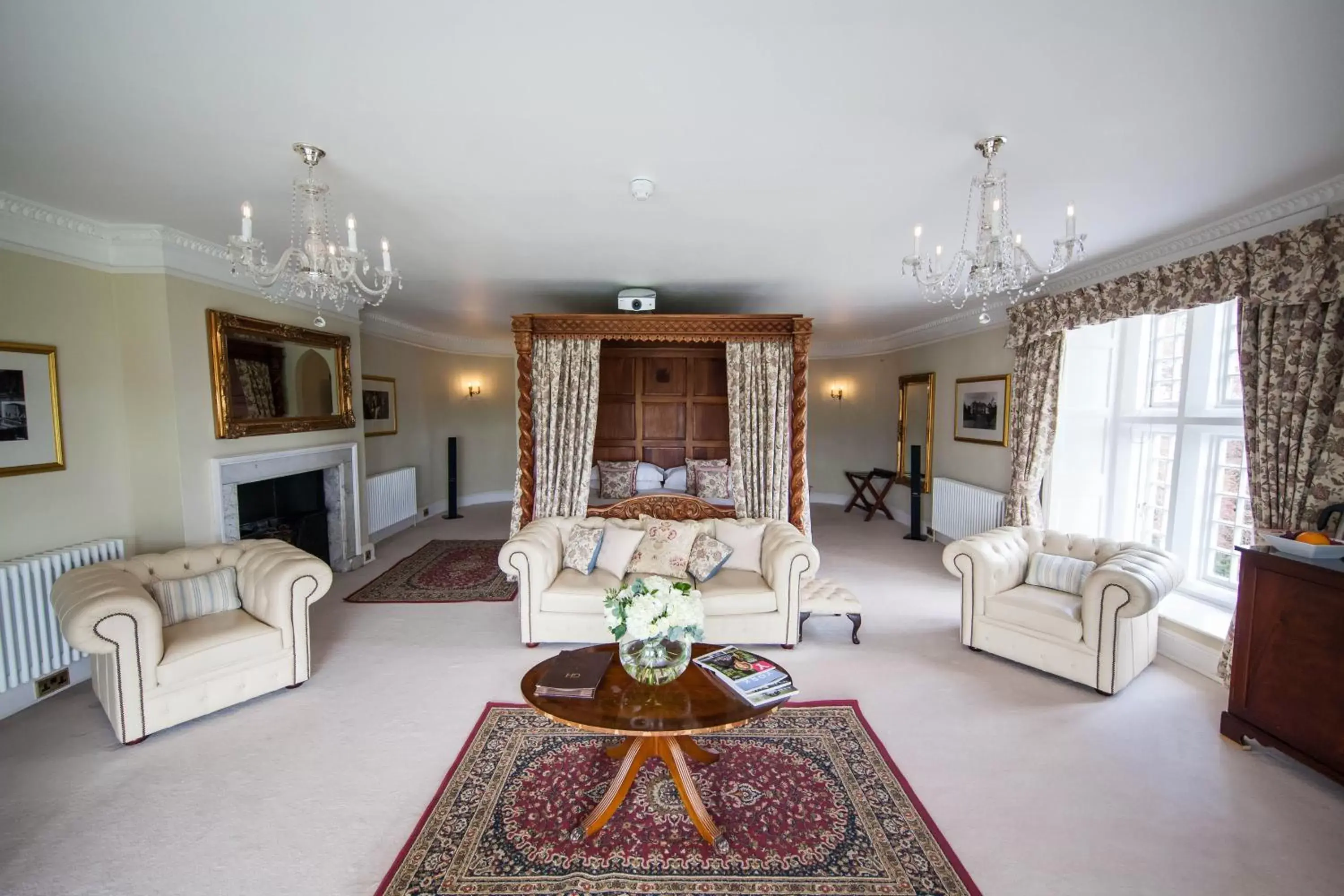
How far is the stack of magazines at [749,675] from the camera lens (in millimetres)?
2152

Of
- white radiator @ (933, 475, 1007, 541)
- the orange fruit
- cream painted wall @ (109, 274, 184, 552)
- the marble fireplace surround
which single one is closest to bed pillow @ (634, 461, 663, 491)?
the marble fireplace surround

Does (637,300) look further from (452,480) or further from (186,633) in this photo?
(452,480)

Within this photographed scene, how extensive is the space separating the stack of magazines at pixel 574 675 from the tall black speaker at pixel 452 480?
220 inches

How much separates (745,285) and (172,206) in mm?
3837

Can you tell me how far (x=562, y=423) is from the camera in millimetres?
4789

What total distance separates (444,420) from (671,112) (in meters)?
6.90

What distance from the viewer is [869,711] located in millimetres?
2848

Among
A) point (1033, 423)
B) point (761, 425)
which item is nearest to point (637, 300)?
point (761, 425)

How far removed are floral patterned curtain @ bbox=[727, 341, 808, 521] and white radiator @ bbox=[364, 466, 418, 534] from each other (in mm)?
3975

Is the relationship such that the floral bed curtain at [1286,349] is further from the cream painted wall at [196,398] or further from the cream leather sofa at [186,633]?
the cream painted wall at [196,398]

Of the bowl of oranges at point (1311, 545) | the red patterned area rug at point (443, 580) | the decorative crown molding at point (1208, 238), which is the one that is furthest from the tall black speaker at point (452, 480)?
the bowl of oranges at point (1311, 545)

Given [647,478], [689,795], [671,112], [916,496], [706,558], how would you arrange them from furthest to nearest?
[916,496] → [647,478] → [706,558] → [689,795] → [671,112]

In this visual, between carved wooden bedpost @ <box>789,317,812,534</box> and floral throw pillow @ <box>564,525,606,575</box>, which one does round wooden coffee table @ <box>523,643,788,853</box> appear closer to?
floral throw pillow @ <box>564,525,606,575</box>

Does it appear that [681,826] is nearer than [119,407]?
Yes
